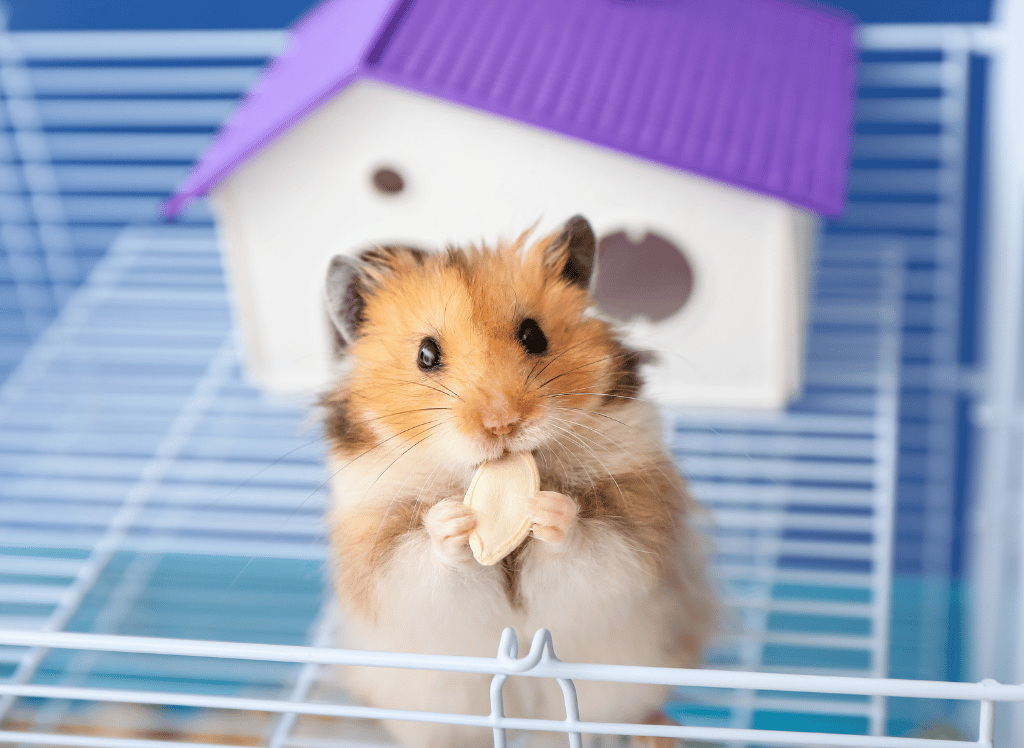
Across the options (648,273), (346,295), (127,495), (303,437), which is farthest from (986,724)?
(127,495)

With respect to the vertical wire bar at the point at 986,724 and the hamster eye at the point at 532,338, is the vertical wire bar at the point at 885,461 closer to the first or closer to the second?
the vertical wire bar at the point at 986,724

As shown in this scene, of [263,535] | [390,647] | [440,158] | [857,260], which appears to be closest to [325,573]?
[390,647]

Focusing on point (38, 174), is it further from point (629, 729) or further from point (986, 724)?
point (986, 724)

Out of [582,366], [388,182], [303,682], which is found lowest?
[303,682]

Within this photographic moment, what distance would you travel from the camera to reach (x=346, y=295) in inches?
33.0

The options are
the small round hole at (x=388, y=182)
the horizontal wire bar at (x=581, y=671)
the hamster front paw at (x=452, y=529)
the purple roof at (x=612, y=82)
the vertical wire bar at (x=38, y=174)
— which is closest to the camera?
the horizontal wire bar at (x=581, y=671)

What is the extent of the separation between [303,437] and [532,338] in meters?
0.37

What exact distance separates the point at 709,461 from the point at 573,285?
2.59 feet

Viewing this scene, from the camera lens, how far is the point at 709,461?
1.55 m

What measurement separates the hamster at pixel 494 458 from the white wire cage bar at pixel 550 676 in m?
0.10

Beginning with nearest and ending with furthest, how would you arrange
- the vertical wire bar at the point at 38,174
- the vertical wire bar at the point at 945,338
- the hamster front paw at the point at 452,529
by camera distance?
the hamster front paw at the point at 452,529 < the vertical wire bar at the point at 945,338 < the vertical wire bar at the point at 38,174

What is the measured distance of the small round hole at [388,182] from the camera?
4.28ft

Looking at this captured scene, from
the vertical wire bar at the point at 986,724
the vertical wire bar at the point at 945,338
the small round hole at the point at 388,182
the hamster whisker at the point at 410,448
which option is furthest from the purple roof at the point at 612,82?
the vertical wire bar at the point at 986,724

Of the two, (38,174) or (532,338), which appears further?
(38,174)
